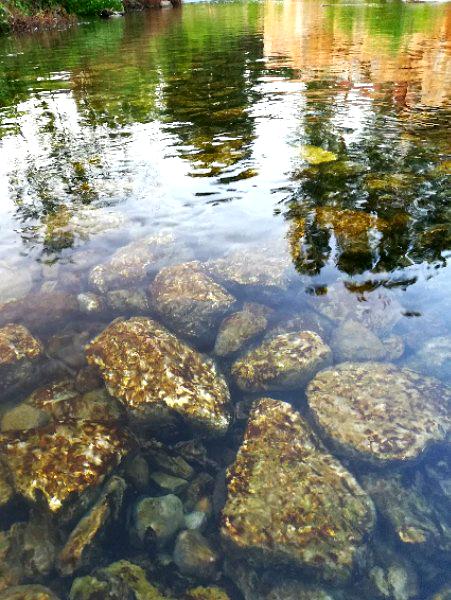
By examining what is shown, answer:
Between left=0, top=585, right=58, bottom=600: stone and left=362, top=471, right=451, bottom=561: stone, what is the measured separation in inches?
147

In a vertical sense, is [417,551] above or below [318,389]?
below

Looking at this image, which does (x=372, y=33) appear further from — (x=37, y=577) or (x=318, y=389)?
(x=37, y=577)

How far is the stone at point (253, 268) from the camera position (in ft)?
24.0

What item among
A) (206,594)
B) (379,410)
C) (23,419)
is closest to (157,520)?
(206,594)

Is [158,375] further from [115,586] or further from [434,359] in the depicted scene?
[434,359]

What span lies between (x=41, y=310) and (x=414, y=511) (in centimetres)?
613

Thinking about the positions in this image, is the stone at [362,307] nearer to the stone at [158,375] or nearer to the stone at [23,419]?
the stone at [158,375]

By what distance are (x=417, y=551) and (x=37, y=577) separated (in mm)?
4168

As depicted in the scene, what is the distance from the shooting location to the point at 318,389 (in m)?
6.09

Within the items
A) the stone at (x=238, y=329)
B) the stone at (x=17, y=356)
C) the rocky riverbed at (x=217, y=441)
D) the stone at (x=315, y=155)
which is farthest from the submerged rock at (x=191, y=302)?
the stone at (x=315, y=155)

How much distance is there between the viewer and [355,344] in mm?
6688

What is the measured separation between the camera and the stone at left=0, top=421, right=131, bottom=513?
475 cm

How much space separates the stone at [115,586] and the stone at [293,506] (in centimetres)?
96

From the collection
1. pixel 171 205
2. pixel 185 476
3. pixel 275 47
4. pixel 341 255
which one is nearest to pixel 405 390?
pixel 341 255
